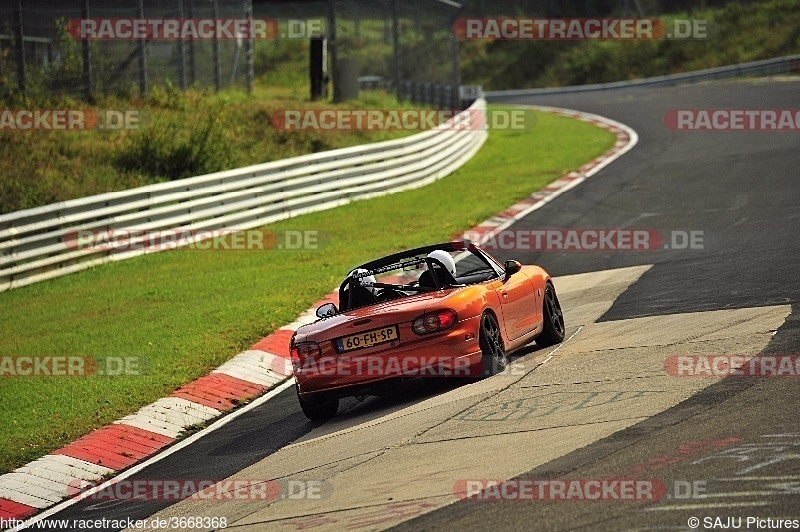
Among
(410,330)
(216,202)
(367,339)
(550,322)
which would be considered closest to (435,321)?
(410,330)

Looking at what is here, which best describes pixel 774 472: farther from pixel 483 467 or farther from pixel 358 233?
pixel 358 233

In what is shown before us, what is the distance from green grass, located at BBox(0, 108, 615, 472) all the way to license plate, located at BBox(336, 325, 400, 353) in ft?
8.85

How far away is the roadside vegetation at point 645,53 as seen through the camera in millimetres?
52438

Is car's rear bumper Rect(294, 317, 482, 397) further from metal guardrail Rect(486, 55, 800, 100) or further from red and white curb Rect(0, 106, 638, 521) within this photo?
metal guardrail Rect(486, 55, 800, 100)

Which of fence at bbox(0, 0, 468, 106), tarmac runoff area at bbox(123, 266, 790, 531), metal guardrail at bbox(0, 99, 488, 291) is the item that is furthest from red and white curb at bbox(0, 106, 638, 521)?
fence at bbox(0, 0, 468, 106)

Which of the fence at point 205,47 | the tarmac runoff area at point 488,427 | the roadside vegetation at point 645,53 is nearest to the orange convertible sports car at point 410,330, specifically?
the tarmac runoff area at point 488,427

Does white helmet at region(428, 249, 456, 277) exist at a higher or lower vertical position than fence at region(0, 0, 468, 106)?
lower

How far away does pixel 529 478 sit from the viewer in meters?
6.72

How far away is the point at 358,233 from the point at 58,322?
630cm

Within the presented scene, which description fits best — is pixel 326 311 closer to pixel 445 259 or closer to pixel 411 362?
pixel 445 259

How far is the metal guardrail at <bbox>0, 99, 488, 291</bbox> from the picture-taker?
1764cm

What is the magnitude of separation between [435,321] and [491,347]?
2.11 feet

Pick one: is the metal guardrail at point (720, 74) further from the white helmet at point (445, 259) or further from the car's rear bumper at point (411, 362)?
the car's rear bumper at point (411, 362)

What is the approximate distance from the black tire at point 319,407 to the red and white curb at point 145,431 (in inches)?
51.6
